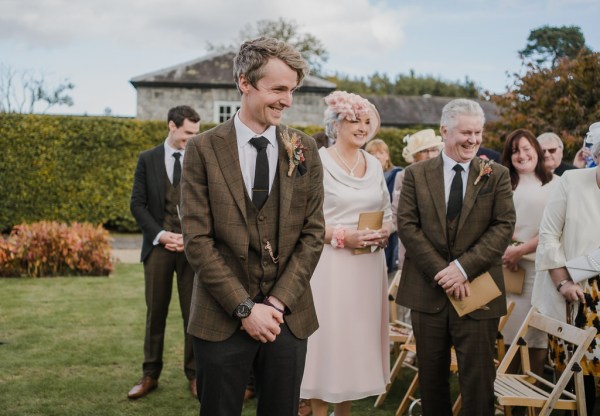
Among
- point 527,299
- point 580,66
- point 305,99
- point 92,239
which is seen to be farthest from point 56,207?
point 527,299

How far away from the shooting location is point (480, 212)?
4152 mm

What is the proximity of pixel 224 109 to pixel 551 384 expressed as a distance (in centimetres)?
2248

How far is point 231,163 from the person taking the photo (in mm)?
3119

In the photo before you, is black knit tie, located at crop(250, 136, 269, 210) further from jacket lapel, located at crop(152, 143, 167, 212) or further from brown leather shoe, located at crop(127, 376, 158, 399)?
brown leather shoe, located at crop(127, 376, 158, 399)

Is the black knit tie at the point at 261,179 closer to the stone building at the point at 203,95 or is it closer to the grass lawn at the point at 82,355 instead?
the grass lawn at the point at 82,355

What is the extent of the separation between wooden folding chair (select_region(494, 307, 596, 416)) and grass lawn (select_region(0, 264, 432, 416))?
1306 mm

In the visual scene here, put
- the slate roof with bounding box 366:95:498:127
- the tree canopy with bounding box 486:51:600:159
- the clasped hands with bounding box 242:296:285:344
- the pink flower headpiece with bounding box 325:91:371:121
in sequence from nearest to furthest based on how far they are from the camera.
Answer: the clasped hands with bounding box 242:296:285:344 < the pink flower headpiece with bounding box 325:91:371:121 < the tree canopy with bounding box 486:51:600:159 < the slate roof with bounding box 366:95:498:127

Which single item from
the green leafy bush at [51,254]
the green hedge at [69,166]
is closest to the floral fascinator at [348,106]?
the green leafy bush at [51,254]

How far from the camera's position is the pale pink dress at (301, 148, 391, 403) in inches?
181

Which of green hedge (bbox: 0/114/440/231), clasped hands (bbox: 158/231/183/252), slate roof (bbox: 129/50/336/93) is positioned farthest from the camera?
slate roof (bbox: 129/50/336/93)

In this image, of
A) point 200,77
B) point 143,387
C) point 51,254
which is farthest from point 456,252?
point 200,77

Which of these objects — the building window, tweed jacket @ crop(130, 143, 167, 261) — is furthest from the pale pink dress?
the building window

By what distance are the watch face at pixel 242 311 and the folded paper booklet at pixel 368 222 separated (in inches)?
70.3

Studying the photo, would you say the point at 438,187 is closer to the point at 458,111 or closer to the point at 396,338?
the point at 458,111
